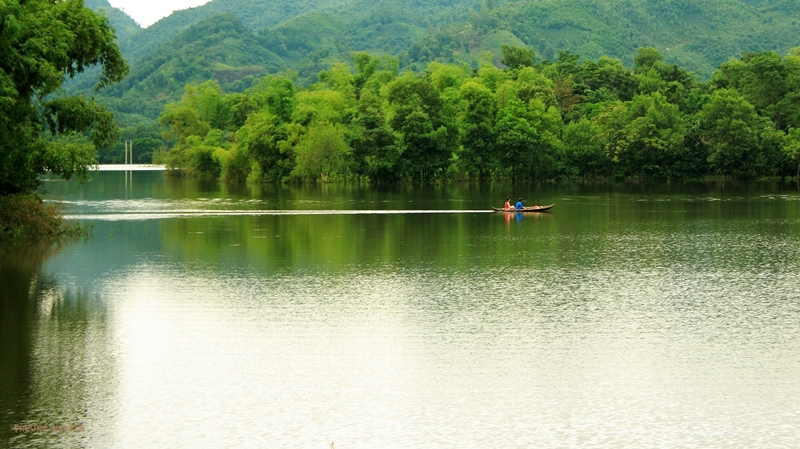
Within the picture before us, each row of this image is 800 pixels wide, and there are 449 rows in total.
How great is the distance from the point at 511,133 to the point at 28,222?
72273mm

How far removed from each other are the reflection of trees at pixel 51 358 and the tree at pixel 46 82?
23.7ft

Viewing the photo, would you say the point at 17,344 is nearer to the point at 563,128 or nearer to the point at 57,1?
the point at 57,1

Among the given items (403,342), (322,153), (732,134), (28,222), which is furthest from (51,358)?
(732,134)

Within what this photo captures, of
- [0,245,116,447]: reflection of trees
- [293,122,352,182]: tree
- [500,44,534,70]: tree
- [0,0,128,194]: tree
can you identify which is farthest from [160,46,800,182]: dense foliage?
[0,245,116,447]: reflection of trees

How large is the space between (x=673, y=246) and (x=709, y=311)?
15454 mm

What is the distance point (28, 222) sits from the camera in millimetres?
41469

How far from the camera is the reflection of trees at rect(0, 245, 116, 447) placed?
15.9m

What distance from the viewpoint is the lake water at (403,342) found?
50.9 feet

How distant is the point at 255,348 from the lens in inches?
816

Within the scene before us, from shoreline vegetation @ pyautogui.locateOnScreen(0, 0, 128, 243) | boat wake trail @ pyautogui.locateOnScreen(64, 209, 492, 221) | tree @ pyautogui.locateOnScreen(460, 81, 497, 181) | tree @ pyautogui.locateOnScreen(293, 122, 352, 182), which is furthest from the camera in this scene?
tree @ pyautogui.locateOnScreen(460, 81, 497, 181)

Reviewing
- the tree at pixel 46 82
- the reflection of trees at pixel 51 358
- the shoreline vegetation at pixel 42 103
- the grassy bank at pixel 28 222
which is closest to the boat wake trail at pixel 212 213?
the grassy bank at pixel 28 222

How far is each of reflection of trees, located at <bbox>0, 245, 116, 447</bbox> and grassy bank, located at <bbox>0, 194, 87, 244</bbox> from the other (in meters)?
10.9

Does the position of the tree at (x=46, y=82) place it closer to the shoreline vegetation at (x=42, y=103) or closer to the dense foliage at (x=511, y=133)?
the shoreline vegetation at (x=42, y=103)

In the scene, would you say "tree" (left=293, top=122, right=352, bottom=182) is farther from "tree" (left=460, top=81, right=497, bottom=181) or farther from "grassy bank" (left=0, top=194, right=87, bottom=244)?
"grassy bank" (left=0, top=194, right=87, bottom=244)
